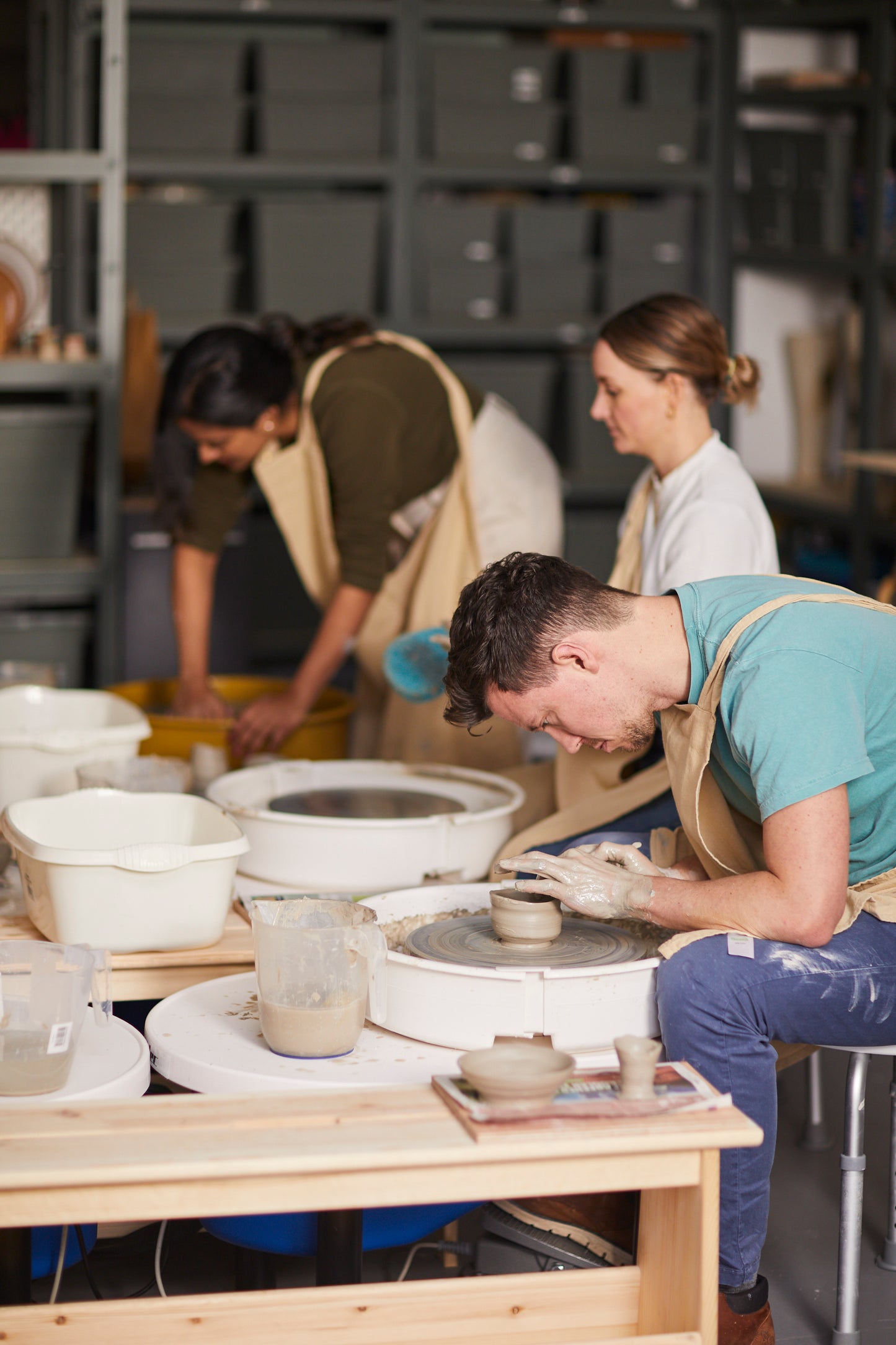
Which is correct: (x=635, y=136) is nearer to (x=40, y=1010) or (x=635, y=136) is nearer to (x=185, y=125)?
(x=185, y=125)

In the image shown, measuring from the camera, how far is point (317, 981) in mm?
1644

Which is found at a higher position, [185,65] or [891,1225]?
[185,65]

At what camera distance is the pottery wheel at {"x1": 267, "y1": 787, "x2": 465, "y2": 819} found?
245 cm

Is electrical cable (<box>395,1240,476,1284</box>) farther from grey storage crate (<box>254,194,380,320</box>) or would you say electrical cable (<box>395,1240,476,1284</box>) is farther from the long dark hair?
grey storage crate (<box>254,194,380,320</box>)

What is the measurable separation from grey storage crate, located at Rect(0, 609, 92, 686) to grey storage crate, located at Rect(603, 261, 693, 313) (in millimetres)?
2273

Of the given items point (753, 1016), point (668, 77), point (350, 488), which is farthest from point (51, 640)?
point (668, 77)

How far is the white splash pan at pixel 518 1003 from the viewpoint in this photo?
1.68 meters

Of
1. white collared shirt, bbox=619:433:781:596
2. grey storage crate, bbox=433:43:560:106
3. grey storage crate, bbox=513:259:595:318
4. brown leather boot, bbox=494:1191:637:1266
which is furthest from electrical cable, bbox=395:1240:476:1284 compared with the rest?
grey storage crate, bbox=433:43:560:106

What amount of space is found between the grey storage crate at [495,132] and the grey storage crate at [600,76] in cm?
11

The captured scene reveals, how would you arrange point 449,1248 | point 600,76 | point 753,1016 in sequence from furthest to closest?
point 600,76 < point 449,1248 < point 753,1016

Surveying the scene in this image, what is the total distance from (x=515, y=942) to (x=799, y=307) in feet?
13.7

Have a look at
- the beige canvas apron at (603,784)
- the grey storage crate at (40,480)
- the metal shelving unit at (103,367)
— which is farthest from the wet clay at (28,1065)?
the grey storage crate at (40,480)

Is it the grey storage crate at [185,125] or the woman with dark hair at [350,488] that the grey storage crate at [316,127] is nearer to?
the grey storage crate at [185,125]

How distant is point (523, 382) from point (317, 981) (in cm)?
→ 367
